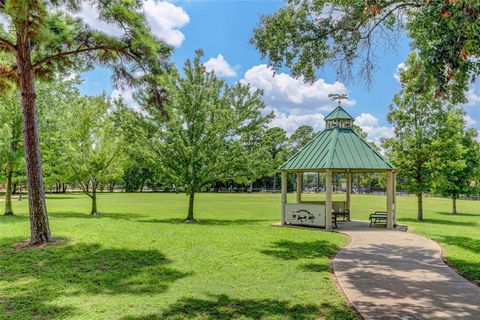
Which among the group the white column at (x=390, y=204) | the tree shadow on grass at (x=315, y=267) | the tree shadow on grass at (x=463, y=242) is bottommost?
the tree shadow on grass at (x=315, y=267)

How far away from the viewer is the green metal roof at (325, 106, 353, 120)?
1931 centimetres

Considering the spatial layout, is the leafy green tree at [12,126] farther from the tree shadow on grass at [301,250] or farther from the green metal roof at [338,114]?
the green metal roof at [338,114]

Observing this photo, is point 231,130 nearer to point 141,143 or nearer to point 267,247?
point 141,143

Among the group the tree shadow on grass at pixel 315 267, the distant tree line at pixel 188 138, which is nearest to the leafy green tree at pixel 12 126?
the distant tree line at pixel 188 138

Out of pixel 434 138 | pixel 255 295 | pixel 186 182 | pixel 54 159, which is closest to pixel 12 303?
pixel 255 295

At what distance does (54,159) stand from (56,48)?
11762mm

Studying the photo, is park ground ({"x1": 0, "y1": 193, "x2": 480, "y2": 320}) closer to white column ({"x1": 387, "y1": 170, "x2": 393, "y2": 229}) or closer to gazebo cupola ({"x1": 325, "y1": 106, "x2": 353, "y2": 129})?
white column ({"x1": 387, "y1": 170, "x2": 393, "y2": 229})

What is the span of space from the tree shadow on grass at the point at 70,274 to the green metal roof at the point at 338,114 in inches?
484

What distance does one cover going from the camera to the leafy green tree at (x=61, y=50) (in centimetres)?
1079

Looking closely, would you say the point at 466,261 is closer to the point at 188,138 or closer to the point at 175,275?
the point at 175,275

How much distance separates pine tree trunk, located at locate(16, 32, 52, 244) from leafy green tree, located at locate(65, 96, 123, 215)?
10918mm

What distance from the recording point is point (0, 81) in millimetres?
13328

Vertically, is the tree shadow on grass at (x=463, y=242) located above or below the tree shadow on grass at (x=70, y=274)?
above

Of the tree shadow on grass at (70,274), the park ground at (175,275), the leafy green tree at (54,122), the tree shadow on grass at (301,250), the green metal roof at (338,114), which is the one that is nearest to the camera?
the park ground at (175,275)
